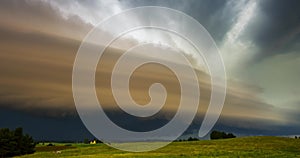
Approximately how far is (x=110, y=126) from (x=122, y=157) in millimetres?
10878

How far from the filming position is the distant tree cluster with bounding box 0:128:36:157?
10762 cm

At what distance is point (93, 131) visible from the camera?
4044 centimetres

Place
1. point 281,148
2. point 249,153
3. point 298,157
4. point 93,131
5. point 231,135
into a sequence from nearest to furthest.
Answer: point 93,131
point 298,157
point 249,153
point 281,148
point 231,135

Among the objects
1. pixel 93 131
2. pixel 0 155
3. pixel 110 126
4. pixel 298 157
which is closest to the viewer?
pixel 93 131

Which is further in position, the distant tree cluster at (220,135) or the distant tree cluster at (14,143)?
the distant tree cluster at (220,135)

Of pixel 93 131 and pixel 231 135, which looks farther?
pixel 231 135

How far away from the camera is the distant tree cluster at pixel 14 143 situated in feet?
353

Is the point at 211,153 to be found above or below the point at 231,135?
below

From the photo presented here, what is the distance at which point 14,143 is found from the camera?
109 meters

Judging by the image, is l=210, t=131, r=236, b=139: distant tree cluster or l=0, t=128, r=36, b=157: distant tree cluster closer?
l=0, t=128, r=36, b=157: distant tree cluster

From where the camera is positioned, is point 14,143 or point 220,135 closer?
point 14,143

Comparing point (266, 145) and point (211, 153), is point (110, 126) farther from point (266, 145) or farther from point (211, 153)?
point (266, 145)

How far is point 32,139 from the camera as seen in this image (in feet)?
374

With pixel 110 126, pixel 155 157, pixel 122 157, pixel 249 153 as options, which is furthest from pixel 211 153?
pixel 110 126
